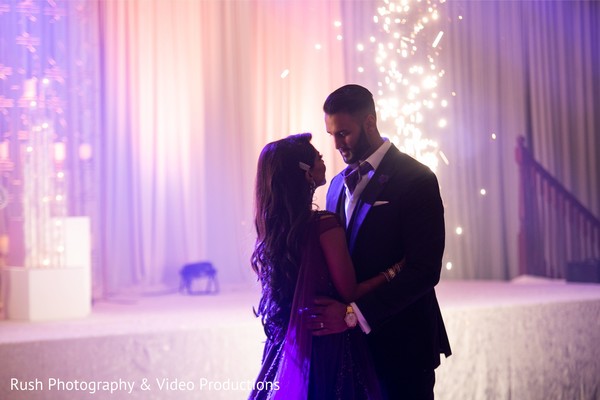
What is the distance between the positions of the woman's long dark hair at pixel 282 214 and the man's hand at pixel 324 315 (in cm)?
8

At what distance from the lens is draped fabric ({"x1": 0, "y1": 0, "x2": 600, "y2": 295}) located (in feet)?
18.8

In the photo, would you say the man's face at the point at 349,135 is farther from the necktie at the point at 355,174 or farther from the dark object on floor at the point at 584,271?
the dark object on floor at the point at 584,271

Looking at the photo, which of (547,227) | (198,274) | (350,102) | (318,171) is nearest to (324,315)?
(318,171)

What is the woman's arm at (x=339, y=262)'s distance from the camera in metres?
2.21

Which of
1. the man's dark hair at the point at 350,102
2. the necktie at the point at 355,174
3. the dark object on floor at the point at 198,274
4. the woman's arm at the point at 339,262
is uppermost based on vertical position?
the man's dark hair at the point at 350,102

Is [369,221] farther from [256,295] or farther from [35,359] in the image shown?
[256,295]

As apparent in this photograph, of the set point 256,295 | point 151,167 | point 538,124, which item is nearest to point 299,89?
point 151,167

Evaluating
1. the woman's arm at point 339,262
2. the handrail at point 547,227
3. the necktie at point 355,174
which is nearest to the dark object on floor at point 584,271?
the handrail at point 547,227

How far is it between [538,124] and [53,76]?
4.44 m

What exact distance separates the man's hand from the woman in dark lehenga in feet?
0.06

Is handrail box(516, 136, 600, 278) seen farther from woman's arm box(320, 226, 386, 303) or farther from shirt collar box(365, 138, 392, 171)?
woman's arm box(320, 226, 386, 303)

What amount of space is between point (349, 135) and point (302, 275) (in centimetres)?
51

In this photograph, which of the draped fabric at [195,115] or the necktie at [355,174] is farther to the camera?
the draped fabric at [195,115]

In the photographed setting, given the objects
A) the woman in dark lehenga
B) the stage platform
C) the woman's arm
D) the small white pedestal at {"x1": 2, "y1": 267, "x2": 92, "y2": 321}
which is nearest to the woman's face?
the woman in dark lehenga
